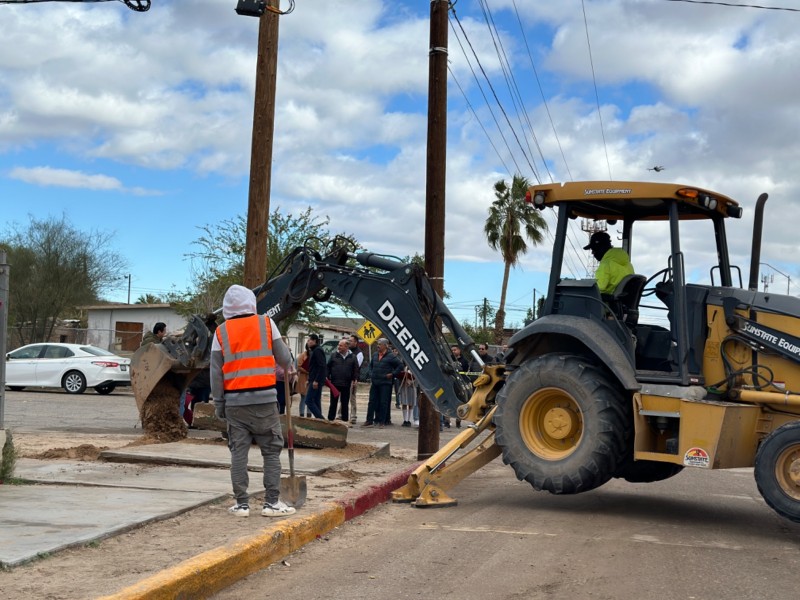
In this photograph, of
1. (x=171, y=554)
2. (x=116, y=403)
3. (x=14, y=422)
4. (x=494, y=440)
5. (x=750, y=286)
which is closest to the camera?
(x=171, y=554)

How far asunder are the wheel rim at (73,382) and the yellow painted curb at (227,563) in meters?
20.1

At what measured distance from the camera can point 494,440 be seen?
395 inches

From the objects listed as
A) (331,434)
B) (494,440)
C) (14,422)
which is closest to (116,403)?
(14,422)

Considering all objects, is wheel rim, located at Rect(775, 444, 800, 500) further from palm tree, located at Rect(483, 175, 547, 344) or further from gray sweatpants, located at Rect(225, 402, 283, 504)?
palm tree, located at Rect(483, 175, 547, 344)

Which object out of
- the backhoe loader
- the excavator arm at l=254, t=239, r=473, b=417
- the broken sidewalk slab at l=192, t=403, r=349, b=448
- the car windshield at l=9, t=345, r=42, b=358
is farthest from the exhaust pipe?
the car windshield at l=9, t=345, r=42, b=358

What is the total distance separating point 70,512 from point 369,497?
3.05 m

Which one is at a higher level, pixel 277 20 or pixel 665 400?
pixel 277 20

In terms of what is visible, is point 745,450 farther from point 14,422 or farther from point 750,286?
point 14,422

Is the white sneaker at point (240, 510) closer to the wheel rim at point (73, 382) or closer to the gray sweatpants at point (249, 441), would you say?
the gray sweatpants at point (249, 441)

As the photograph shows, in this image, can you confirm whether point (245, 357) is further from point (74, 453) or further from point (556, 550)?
point (74, 453)

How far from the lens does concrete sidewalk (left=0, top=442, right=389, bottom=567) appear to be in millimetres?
6602

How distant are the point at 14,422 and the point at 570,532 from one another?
1245cm

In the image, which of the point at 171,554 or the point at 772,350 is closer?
the point at 171,554

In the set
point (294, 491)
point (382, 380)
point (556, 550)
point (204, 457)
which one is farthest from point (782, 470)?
point (382, 380)
